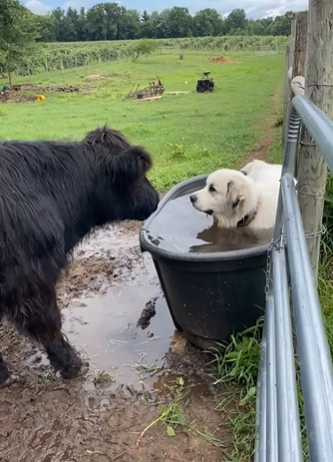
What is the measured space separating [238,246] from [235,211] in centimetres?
34

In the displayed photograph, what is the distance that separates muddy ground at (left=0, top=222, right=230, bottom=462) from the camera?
94.0 inches

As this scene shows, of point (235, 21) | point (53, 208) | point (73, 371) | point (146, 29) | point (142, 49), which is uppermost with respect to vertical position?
point (235, 21)

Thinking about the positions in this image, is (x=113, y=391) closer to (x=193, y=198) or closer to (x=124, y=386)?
(x=124, y=386)

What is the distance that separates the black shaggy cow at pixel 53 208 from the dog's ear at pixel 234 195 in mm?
515

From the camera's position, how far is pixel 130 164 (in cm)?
284

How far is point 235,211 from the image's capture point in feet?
10.8

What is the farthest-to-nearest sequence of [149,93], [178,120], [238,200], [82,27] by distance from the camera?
[82,27] → [149,93] → [178,120] → [238,200]

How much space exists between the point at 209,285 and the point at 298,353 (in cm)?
180

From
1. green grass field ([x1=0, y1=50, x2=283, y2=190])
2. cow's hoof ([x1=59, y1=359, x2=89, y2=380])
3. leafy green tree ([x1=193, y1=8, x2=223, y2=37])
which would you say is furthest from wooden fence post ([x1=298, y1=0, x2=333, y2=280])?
leafy green tree ([x1=193, y1=8, x2=223, y2=37])

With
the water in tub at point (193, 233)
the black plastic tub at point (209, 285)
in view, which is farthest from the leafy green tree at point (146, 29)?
the black plastic tub at point (209, 285)

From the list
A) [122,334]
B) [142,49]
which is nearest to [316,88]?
[122,334]

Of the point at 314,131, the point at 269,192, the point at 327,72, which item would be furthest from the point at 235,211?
the point at 314,131

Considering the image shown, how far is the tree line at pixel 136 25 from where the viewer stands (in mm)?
71875

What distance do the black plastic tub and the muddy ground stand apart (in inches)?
9.0
